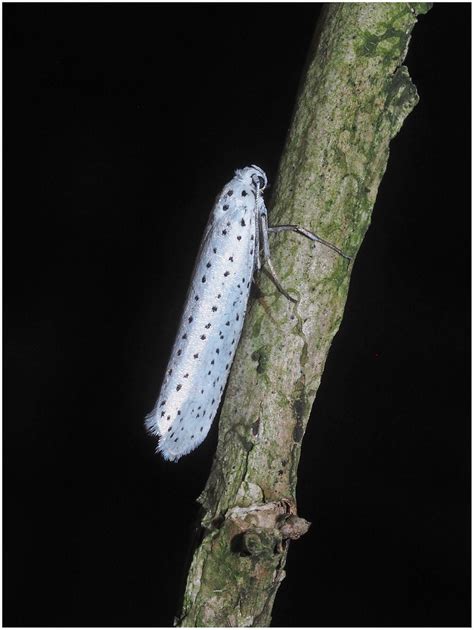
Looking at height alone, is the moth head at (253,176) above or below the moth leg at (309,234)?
above

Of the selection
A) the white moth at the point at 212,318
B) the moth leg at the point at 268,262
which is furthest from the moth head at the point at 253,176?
the moth leg at the point at 268,262

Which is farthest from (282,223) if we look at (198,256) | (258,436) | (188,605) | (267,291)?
(188,605)

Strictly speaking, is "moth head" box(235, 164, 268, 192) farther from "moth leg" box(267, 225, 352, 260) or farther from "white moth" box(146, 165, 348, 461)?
"moth leg" box(267, 225, 352, 260)

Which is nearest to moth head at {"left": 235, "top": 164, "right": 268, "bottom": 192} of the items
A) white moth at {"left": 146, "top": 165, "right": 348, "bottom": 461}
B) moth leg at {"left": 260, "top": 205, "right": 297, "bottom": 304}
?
white moth at {"left": 146, "top": 165, "right": 348, "bottom": 461}

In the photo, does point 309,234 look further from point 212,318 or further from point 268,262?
point 212,318

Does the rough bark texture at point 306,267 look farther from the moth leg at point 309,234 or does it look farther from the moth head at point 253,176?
the moth head at point 253,176

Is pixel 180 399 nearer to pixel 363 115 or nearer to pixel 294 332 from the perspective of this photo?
pixel 294 332

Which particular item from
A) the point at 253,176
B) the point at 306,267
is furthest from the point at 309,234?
the point at 253,176
